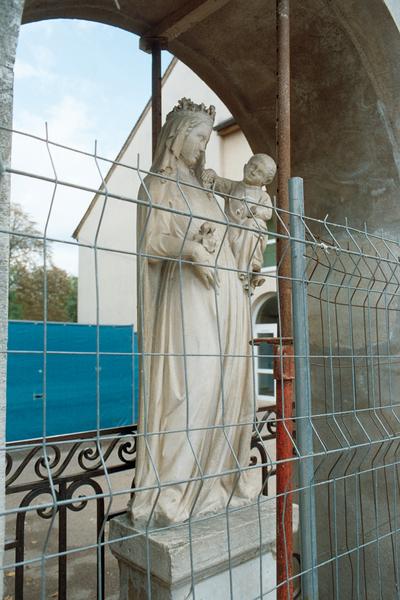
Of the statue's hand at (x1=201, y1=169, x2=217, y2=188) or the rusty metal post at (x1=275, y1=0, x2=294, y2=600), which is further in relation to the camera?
the statue's hand at (x1=201, y1=169, x2=217, y2=188)

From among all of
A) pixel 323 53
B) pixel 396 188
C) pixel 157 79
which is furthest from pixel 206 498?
pixel 323 53

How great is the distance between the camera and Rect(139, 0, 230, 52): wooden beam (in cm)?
264

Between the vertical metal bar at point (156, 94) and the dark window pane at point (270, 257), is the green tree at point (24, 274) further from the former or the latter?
the vertical metal bar at point (156, 94)

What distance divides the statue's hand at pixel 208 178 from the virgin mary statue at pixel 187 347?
0.14m

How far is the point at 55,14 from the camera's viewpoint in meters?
2.66

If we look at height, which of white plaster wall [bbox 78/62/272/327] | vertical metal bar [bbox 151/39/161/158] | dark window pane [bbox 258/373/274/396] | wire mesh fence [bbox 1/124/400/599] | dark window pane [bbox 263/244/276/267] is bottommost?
dark window pane [bbox 258/373/274/396]

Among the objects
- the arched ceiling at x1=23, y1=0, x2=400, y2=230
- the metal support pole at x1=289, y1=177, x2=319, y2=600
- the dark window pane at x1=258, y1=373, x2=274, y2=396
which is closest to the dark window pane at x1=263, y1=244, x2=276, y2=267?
the dark window pane at x1=258, y1=373, x2=274, y2=396

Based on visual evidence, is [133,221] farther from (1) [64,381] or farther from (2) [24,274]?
(1) [64,381]

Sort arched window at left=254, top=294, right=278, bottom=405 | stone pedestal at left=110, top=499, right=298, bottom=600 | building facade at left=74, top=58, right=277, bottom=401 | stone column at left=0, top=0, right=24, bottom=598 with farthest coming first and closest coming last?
1. arched window at left=254, top=294, right=278, bottom=405
2. building facade at left=74, top=58, right=277, bottom=401
3. stone pedestal at left=110, top=499, right=298, bottom=600
4. stone column at left=0, top=0, right=24, bottom=598

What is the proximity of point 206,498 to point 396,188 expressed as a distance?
75.2 inches

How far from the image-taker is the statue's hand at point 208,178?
226cm

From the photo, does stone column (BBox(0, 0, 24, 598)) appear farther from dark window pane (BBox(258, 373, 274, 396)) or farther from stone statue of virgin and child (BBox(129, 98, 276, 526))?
dark window pane (BBox(258, 373, 274, 396))

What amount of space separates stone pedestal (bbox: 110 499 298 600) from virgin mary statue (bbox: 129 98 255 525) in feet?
0.28

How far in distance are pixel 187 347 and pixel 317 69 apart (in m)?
1.94
